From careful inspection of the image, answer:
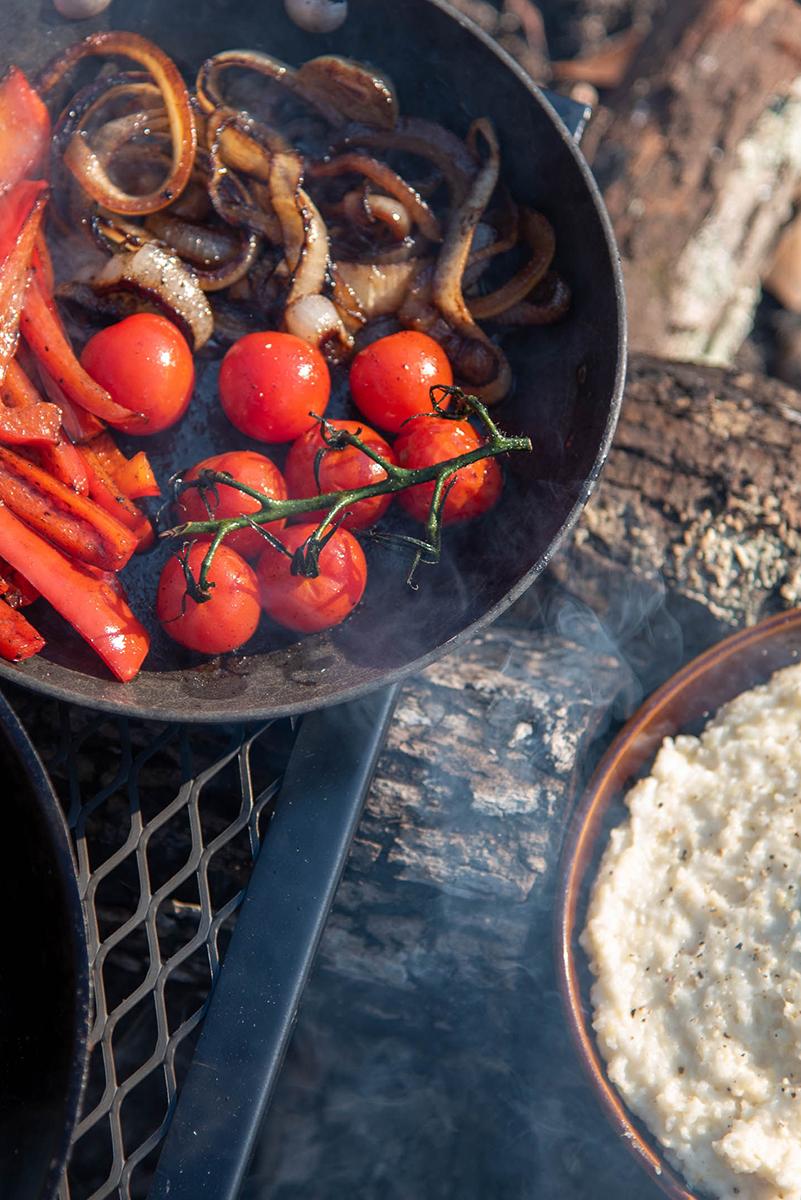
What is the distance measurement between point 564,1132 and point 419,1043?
22.7 inches

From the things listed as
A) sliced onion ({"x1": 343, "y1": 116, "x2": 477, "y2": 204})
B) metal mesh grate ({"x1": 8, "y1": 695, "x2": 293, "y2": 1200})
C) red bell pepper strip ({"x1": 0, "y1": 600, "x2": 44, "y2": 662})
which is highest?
sliced onion ({"x1": 343, "y1": 116, "x2": 477, "y2": 204})

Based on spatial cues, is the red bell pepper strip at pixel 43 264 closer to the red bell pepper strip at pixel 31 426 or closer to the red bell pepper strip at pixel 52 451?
→ the red bell pepper strip at pixel 52 451

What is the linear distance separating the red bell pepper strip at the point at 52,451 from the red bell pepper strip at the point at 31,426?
0.02 metres

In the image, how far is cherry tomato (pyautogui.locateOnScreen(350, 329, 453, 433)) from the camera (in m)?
2.79

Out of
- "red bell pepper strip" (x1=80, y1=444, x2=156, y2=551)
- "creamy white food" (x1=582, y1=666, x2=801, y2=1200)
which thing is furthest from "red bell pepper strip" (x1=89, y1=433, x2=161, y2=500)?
"creamy white food" (x1=582, y1=666, x2=801, y2=1200)

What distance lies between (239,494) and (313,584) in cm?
34

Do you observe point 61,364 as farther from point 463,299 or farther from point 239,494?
point 463,299

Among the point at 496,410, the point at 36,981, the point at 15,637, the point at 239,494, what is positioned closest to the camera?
the point at 36,981

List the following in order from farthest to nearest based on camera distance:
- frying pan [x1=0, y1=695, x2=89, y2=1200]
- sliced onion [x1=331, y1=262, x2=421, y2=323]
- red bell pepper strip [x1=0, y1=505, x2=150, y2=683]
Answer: sliced onion [x1=331, y1=262, x2=421, y2=323]
red bell pepper strip [x1=0, y1=505, x2=150, y2=683]
frying pan [x1=0, y1=695, x2=89, y2=1200]

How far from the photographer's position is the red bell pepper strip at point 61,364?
8.81ft

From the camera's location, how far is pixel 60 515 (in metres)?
2.54

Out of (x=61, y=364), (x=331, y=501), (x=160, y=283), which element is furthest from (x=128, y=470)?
(x=331, y=501)

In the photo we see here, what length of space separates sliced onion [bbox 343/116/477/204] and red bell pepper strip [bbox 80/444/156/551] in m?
1.34

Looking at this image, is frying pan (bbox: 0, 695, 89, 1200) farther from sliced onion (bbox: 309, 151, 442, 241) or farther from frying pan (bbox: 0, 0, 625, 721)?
sliced onion (bbox: 309, 151, 442, 241)
